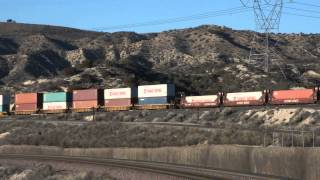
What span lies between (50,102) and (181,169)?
7399 cm

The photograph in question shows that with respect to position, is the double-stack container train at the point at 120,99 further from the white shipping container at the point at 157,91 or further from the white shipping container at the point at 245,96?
the white shipping container at the point at 245,96

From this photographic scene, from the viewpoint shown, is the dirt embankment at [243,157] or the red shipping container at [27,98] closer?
the dirt embankment at [243,157]

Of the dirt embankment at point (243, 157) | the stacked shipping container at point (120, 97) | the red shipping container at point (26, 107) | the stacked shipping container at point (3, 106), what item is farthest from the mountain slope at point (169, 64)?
the dirt embankment at point (243, 157)

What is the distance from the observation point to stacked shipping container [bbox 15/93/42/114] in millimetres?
106938

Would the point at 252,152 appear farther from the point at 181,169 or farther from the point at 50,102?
the point at 50,102

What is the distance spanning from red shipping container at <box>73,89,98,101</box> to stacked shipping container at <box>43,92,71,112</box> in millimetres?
1211

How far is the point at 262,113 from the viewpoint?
76.3 metres

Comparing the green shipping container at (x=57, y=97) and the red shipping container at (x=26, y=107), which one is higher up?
the green shipping container at (x=57, y=97)

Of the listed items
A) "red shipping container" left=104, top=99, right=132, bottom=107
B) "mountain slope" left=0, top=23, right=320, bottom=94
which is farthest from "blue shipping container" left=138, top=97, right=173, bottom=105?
"mountain slope" left=0, top=23, right=320, bottom=94

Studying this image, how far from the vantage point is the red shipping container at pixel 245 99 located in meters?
83.5

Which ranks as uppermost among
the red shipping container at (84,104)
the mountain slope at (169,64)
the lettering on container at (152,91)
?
the mountain slope at (169,64)

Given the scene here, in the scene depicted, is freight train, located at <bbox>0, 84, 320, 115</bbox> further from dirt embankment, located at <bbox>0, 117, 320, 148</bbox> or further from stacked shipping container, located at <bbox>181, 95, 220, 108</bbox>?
dirt embankment, located at <bbox>0, 117, 320, 148</bbox>

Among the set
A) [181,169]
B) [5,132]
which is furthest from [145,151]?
[5,132]

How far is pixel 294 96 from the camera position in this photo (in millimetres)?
79812
